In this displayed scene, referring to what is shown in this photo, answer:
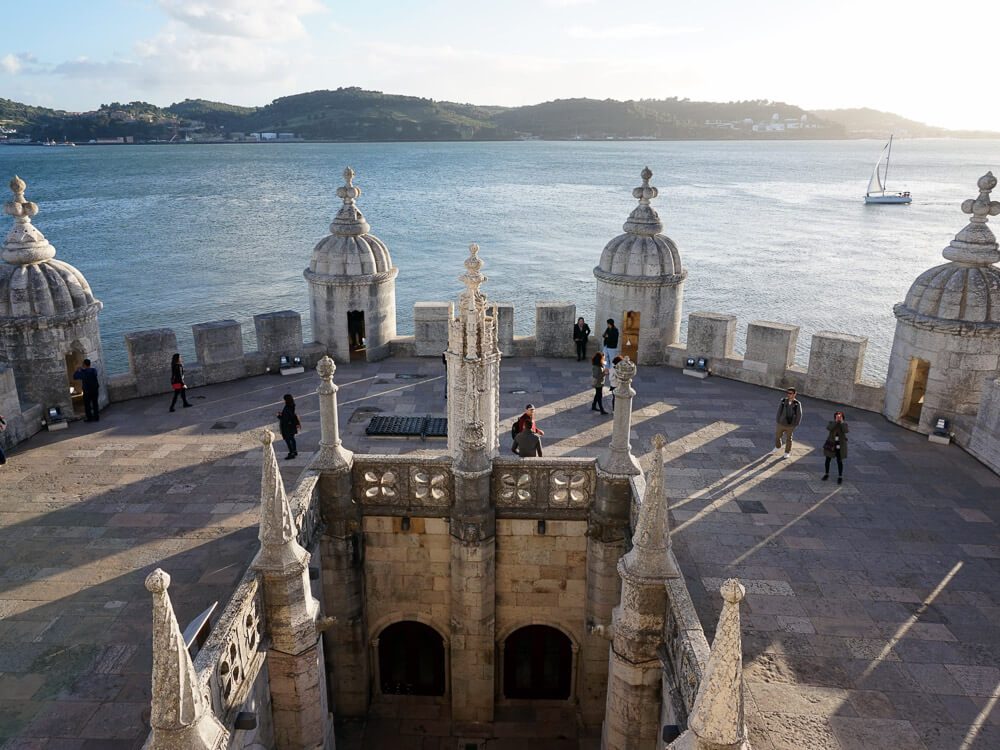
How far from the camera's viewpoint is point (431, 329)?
1847 centimetres

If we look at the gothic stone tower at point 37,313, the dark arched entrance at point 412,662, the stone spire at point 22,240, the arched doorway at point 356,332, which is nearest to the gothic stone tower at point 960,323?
the dark arched entrance at point 412,662

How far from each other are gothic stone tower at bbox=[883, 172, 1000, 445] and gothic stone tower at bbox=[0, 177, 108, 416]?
15.6 meters

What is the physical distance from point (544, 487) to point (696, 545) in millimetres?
2212

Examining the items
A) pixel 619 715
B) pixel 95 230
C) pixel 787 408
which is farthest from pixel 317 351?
pixel 95 230

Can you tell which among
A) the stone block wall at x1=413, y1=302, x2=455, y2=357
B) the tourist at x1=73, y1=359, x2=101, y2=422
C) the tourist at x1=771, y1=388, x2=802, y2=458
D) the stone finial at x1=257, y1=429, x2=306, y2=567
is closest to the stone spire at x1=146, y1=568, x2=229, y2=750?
the stone finial at x1=257, y1=429, x2=306, y2=567

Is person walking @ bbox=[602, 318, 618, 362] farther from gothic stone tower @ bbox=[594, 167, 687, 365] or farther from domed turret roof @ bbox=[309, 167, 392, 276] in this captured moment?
domed turret roof @ bbox=[309, 167, 392, 276]

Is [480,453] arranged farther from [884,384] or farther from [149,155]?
[149,155]

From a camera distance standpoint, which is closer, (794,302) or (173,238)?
(794,302)

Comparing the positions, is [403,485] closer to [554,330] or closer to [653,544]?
[653,544]

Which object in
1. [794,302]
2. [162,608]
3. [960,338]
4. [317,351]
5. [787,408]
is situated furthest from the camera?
[794,302]

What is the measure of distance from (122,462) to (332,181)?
370 ft

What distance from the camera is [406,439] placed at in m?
14.1

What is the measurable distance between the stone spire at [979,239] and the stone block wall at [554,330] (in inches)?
301

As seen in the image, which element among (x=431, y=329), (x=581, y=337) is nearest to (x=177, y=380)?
(x=431, y=329)
